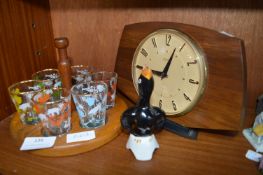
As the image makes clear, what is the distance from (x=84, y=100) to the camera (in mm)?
610

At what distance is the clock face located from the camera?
0.57 m

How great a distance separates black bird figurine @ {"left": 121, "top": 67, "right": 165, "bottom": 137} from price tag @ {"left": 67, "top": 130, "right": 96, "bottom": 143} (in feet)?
0.31

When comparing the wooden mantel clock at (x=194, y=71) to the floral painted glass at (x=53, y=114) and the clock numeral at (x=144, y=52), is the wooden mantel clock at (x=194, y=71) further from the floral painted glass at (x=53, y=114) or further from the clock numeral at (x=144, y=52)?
the floral painted glass at (x=53, y=114)

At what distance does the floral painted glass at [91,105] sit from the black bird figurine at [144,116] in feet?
0.31

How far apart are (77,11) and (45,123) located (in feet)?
1.33

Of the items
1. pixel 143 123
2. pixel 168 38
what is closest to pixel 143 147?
pixel 143 123

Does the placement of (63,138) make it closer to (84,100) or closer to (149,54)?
(84,100)

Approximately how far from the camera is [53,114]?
594 mm

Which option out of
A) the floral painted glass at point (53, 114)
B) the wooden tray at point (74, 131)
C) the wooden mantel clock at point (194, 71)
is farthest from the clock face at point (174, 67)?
the floral painted glass at point (53, 114)

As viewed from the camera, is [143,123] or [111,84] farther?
[111,84]

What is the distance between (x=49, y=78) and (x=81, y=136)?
241mm

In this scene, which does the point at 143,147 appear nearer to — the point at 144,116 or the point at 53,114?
the point at 144,116

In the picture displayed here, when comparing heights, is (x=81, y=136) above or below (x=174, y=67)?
below

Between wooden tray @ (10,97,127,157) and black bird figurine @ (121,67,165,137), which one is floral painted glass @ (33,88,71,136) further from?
black bird figurine @ (121,67,165,137)
